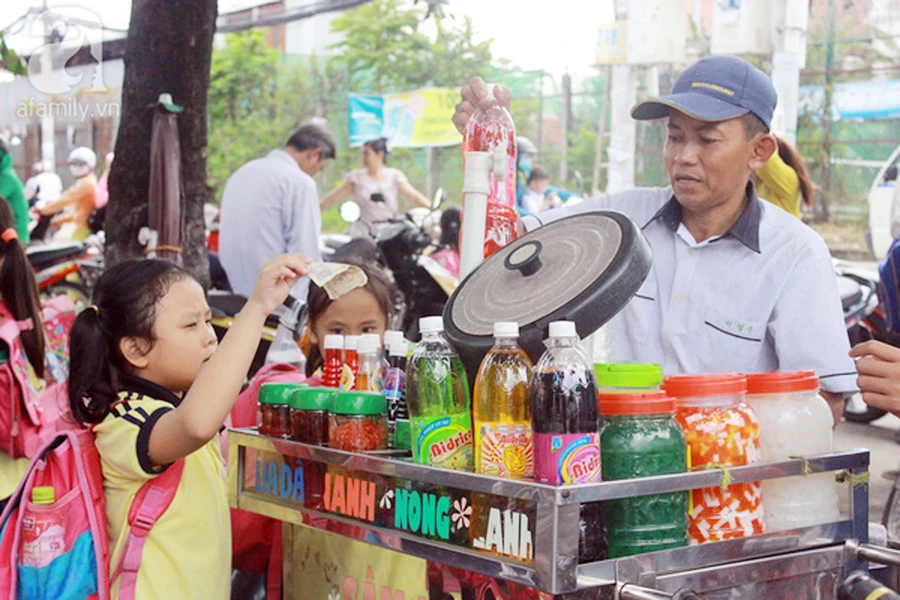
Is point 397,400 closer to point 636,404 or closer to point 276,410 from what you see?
point 276,410

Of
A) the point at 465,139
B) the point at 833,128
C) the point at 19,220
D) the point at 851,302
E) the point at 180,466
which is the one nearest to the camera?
the point at 180,466

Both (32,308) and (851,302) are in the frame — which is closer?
(32,308)

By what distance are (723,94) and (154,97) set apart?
275 centimetres

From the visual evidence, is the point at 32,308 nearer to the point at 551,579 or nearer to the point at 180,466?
the point at 180,466

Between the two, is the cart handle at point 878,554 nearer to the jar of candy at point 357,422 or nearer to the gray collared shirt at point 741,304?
the gray collared shirt at point 741,304

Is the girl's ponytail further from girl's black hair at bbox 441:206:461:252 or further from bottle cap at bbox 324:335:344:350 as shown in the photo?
girl's black hair at bbox 441:206:461:252

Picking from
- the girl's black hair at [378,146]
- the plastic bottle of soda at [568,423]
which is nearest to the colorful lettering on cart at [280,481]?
the plastic bottle of soda at [568,423]

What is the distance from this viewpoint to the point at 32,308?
397cm

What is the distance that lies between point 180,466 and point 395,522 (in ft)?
2.27

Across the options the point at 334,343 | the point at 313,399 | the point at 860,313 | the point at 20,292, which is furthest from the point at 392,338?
the point at 860,313

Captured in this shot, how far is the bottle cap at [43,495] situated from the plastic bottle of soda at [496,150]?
106 centimetres

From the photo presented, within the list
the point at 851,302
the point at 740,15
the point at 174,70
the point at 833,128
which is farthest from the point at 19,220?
the point at 833,128

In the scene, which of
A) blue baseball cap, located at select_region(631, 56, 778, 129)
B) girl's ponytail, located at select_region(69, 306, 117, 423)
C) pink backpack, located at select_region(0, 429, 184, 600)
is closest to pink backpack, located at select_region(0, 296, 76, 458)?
girl's ponytail, located at select_region(69, 306, 117, 423)

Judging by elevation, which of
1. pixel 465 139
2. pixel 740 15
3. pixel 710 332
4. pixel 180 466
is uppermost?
pixel 740 15
